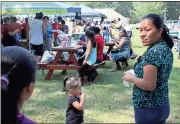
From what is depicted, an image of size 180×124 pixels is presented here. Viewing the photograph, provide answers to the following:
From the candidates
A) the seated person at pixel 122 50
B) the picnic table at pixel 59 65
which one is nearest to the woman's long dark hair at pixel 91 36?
the picnic table at pixel 59 65

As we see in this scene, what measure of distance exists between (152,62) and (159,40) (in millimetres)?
203

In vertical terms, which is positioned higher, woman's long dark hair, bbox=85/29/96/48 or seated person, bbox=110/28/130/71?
woman's long dark hair, bbox=85/29/96/48

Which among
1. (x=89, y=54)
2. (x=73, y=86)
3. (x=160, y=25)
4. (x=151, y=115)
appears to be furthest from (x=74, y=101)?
(x=89, y=54)

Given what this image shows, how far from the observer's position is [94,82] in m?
7.56

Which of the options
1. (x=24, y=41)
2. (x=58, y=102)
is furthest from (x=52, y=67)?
(x=24, y=41)

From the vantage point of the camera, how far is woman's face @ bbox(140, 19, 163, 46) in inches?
97.6

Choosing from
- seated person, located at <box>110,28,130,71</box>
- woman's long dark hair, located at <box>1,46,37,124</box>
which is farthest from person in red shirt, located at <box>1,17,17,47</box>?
woman's long dark hair, located at <box>1,46,37,124</box>

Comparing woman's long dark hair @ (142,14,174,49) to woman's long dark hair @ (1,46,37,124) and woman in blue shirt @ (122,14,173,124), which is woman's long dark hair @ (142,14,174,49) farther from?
woman's long dark hair @ (1,46,37,124)

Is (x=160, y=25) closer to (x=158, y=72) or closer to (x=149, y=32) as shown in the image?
(x=149, y=32)

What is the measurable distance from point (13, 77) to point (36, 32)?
9.10 metres

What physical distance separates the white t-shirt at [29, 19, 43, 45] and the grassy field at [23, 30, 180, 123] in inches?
92.1

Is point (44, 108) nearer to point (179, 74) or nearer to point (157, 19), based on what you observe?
point (157, 19)

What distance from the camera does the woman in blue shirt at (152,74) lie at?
2.40m

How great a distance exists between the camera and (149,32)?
8.15ft
